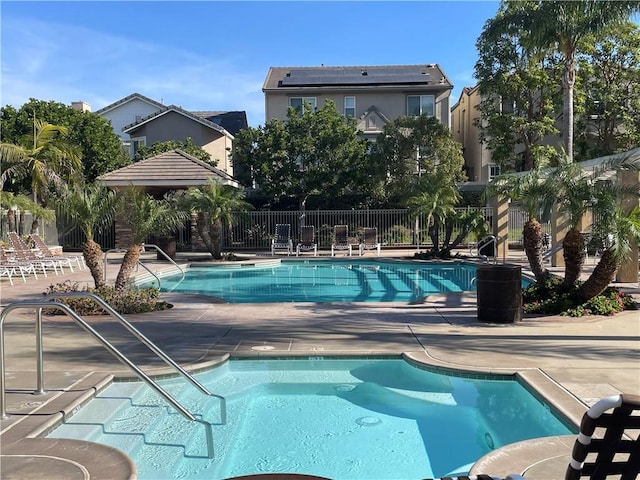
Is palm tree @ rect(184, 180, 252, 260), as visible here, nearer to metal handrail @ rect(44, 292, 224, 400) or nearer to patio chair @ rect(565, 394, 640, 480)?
metal handrail @ rect(44, 292, 224, 400)

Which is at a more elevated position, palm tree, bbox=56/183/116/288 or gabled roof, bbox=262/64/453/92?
gabled roof, bbox=262/64/453/92

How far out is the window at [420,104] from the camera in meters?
35.7

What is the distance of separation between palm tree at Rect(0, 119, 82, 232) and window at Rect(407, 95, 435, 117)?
65.4ft

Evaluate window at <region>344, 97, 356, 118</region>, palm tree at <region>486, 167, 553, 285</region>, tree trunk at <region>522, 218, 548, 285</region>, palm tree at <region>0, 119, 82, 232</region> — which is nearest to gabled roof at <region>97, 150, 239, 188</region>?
palm tree at <region>0, 119, 82, 232</region>

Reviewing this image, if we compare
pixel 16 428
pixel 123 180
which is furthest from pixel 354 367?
pixel 123 180

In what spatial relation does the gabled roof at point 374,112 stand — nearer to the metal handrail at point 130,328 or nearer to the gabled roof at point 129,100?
the gabled roof at point 129,100

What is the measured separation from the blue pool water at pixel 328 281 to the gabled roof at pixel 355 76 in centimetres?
1660

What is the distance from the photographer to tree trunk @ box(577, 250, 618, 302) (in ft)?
31.8

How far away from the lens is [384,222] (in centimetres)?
2950

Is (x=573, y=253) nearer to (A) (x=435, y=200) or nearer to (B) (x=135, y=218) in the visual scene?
(B) (x=135, y=218)

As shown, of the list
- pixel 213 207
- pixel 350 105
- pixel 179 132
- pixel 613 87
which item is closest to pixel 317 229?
pixel 213 207

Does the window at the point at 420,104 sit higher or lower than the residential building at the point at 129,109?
lower

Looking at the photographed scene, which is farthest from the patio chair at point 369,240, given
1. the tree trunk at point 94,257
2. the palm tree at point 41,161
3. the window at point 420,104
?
the tree trunk at point 94,257

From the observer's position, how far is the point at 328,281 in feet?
58.7
